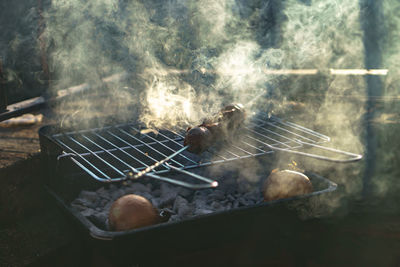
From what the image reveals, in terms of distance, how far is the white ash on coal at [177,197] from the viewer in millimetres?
2934

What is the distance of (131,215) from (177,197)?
30.7 inches

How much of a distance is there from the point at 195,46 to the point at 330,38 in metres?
2.73

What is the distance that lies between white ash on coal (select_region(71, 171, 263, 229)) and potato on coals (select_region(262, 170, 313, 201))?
34cm

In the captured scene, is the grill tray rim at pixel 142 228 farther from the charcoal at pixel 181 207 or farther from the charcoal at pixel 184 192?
the charcoal at pixel 184 192

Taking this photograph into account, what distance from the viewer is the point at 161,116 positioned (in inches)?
147

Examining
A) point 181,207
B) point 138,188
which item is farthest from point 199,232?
point 138,188

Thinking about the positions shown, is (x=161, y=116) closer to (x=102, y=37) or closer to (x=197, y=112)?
(x=197, y=112)

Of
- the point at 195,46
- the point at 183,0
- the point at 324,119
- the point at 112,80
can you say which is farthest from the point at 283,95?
the point at 112,80

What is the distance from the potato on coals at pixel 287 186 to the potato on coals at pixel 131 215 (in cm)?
95

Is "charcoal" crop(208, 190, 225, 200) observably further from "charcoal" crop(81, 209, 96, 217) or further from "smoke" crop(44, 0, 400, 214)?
"smoke" crop(44, 0, 400, 214)

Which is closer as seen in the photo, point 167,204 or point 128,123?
point 167,204

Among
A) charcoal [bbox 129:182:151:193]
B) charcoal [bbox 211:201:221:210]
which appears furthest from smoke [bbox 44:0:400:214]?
charcoal [bbox 211:201:221:210]

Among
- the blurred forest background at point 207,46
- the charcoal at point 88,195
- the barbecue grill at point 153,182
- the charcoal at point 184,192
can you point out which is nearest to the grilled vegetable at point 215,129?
the barbecue grill at point 153,182

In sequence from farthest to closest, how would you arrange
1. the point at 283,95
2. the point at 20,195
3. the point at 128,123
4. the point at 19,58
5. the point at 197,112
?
the point at 19,58 < the point at 283,95 < the point at 197,112 < the point at 128,123 < the point at 20,195
